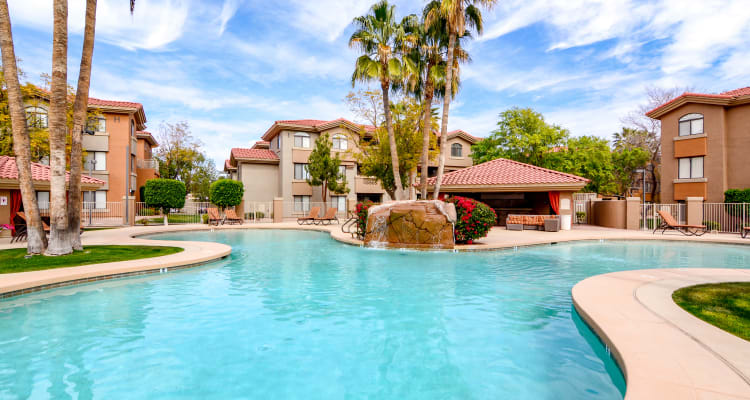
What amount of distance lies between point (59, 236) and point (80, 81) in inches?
175

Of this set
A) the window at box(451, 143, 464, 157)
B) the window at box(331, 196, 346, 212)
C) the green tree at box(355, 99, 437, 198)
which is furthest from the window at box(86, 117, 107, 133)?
the window at box(451, 143, 464, 157)

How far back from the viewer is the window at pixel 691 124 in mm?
21845

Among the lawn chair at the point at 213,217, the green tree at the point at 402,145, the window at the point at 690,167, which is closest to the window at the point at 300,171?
the lawn chair at the point at 213,217

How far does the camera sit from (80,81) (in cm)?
1016

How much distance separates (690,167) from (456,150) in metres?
18.0

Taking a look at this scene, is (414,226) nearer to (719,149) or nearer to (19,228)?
(19,228)

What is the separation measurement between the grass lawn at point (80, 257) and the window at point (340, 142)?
2202cm

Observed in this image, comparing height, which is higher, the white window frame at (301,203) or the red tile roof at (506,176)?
the red tile roof at (506,176)

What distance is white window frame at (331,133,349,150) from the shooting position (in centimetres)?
3238

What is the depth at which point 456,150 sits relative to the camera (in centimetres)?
3566

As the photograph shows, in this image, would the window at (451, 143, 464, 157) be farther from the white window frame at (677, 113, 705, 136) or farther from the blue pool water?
the blue pool water

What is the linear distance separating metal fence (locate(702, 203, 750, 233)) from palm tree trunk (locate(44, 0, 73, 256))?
2876 cm

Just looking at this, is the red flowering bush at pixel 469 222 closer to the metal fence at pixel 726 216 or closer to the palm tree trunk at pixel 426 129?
the palm tree trunk at pixel 426 129

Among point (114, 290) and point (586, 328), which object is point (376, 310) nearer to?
point (586, 328)
